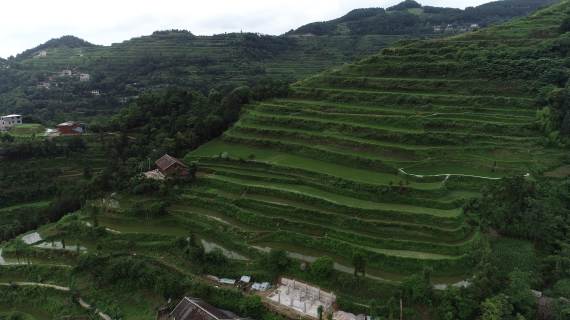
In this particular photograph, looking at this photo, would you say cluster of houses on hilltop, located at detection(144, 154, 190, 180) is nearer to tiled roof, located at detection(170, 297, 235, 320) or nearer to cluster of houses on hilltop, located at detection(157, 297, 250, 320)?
cluster of houses on hilltop, located at detection(157, 297, 250, 320)

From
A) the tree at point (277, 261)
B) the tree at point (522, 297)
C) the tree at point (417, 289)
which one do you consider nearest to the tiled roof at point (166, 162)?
the tree at point (277, 261)

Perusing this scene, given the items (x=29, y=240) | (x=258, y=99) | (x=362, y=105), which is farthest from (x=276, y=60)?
(x=29, y=240)

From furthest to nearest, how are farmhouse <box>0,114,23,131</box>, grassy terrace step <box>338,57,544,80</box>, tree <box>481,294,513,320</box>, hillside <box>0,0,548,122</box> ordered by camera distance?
1. hillside <box>0,0,548,122</box>
2. farmhouse <box>0,114,23,131</box>
3. grassy terrace step <box>338,57,544,80</box>
4. tree <box>481,294,513,320</box>

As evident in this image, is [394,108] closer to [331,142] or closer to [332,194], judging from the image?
[331,142]

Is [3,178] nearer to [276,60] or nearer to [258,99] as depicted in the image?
[258,99]

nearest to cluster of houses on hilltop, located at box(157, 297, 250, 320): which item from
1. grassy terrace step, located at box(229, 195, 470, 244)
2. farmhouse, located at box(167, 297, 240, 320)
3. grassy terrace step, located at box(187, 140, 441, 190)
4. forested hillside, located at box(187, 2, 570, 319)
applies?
farmhouse, located at box(167, 297, 240, 320)

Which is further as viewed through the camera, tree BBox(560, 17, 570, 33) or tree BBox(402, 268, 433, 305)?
tree BBox(560, 17, 570, 33)
